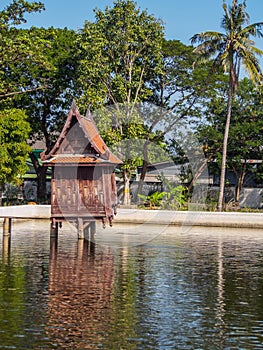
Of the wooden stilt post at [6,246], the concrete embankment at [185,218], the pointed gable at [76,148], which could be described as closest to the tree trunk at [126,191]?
the concrete embankment at [185,218]

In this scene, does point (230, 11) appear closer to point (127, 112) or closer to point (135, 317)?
point (127, 112)

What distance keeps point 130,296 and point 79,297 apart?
1.34m

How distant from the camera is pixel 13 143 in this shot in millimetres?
51656

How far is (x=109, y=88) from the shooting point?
185 feet

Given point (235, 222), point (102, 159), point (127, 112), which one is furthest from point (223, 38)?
point (102, 159)

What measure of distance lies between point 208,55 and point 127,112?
751cm

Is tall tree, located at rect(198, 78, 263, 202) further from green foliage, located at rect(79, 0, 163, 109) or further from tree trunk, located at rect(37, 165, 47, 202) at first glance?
tree trunk, located at rect(37, 165, 47, 202)

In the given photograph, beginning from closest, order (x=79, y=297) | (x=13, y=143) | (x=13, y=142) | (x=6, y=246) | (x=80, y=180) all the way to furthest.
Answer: (x=79, y=297) < (x=6, y=246) < (x=80, y=180) < (x=13, y=143) < (x=13, y=142)

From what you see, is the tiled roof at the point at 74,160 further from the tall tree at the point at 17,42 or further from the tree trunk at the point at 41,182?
the tree trunk at the point at 41,182

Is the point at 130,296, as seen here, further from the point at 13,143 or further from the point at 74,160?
the point at 13,143

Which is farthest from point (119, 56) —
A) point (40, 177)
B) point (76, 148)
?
point (76, 148)

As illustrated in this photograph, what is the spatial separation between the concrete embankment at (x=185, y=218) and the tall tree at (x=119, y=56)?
6.20 m

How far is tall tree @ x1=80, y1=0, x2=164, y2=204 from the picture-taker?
54.8 metres


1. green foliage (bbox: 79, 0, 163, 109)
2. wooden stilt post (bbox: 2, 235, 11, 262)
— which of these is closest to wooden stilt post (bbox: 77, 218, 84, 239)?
wooden stilt post (bbox: 2, 235, 11, 262)
